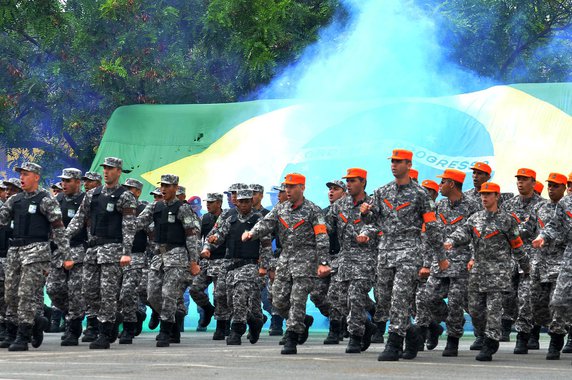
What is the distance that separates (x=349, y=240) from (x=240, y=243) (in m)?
1.80

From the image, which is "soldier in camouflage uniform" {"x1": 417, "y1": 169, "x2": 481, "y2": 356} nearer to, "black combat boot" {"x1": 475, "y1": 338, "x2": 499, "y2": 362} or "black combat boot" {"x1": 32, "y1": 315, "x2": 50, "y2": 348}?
"black combat boot" {"x1": 475, "y1": 338, "x2": 499, "y2": 362}

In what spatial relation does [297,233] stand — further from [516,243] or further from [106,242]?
[106,242]

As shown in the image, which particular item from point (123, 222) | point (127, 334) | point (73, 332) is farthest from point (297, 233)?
point (127, 334)

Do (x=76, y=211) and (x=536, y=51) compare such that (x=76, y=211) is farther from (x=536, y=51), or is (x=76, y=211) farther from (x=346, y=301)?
(x=536, y=51)

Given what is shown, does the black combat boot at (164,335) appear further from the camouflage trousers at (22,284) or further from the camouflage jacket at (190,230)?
the camouflage trousers at (22,284)

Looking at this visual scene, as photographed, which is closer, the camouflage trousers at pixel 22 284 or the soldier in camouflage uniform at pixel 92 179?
the camouflage trousers at pixel 22 284

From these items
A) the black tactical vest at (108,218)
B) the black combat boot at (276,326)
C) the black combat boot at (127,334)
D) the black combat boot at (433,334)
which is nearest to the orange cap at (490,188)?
the black combat boot at (433,334)

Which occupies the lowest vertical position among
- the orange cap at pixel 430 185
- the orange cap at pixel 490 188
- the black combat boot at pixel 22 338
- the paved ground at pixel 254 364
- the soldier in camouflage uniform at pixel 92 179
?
the paved ground at pixel 254 364

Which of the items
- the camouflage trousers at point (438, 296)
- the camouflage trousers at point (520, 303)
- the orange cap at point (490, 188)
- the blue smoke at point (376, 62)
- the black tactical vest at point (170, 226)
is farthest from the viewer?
the blue smoke at point (376, 62)

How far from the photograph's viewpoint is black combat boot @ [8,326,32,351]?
50.8 feet

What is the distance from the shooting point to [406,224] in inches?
550

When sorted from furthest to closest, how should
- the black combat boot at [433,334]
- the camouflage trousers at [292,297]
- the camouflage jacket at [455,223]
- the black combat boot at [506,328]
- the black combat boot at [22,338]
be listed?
the black combat boot at [506,328] → the black combat boot at [433,334] → the camouflage jacket at [455,223] → the black combat boot at [22,338] → the camouflage trousers at [292,297]

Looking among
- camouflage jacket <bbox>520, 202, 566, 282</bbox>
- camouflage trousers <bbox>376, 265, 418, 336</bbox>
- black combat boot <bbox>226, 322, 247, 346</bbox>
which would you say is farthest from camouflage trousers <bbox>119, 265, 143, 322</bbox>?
camouflage jacket <bbox>520, 202, 566, 282</bbox>

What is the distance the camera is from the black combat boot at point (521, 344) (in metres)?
15.6
